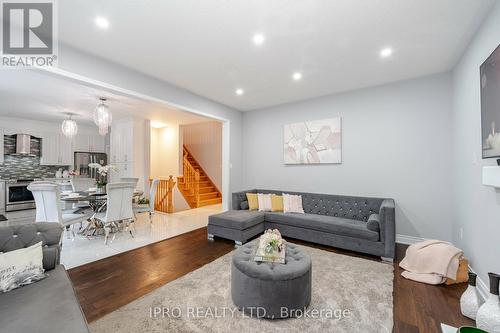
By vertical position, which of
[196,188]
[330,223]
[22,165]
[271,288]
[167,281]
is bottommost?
[167,281]

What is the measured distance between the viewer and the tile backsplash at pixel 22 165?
5.66 m

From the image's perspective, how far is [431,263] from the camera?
246 centimetres

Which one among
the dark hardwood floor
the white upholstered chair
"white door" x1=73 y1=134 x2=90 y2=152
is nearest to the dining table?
the dark hardwood floor

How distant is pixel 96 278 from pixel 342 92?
482 cm

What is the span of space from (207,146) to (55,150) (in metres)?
4.71

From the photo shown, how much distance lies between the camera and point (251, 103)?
4.87m

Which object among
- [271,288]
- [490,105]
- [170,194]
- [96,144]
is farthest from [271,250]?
[96,144]

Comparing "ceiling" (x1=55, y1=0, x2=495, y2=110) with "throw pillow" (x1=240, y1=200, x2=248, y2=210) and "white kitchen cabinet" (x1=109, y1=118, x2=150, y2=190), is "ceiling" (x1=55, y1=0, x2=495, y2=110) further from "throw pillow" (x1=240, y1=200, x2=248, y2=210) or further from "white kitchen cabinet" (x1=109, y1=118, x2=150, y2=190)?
"white kitchen cabinet" (x1=109, y1=118, x2=150, y2=190)

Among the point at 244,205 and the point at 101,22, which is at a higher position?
the point at 101,22

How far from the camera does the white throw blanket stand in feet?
7.68

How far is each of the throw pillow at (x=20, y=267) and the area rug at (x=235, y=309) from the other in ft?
2.00

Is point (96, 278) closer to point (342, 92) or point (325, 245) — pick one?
point (325, 245)

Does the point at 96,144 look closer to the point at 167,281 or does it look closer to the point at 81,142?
the point at 81,142

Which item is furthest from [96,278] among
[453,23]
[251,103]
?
[453,23]
